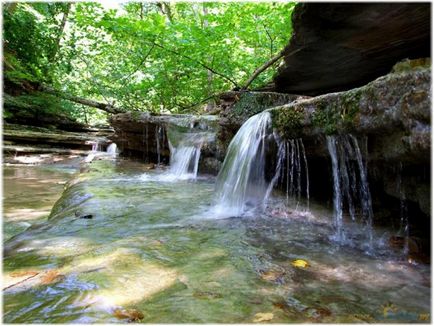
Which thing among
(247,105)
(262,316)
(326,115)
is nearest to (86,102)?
(247,105)

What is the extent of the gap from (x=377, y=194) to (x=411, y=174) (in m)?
0.74

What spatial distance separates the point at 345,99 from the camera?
3137 mm

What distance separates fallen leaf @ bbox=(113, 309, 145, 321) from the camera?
1538 millimetres

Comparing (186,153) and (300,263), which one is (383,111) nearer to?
(300,263)

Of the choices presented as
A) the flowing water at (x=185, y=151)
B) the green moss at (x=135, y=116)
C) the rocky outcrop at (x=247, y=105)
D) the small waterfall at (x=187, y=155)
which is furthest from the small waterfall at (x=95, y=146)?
the rocky outcrop at (x=247, y=105)

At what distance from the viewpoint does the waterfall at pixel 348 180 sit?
321cm

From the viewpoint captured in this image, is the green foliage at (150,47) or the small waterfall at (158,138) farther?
the green foliage at (150,47)

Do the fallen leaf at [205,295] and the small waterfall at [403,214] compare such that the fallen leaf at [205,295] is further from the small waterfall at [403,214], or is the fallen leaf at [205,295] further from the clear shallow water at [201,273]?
the small waterfall at [403,214]

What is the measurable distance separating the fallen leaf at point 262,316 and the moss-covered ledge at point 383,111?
1672 mm

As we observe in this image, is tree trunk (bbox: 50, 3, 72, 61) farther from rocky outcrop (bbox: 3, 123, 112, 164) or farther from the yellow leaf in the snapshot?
the yellow leaf

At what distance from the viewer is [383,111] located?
2.71 meters

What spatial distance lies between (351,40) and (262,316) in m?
3.49

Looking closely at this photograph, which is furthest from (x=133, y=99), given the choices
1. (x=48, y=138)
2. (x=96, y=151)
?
(x=48, y=138)

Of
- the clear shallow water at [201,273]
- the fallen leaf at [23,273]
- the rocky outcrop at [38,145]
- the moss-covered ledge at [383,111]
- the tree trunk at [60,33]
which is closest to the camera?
the clear shallow water at [201,273]
